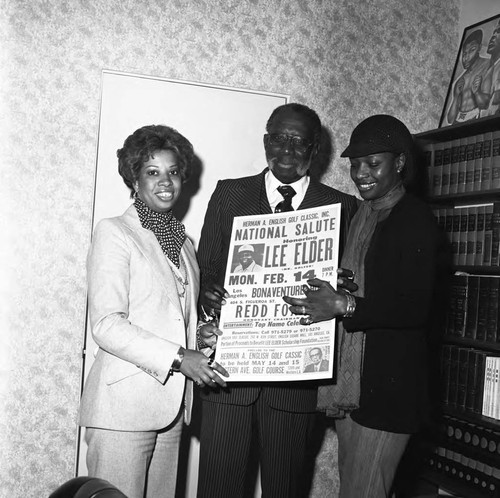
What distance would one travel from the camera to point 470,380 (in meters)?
3.20

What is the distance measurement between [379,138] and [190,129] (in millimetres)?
1291

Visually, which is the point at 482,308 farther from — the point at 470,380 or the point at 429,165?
the point at 429,165

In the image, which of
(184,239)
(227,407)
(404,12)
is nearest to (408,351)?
(227,407)

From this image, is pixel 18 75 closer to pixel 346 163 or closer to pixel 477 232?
pixel 346 163

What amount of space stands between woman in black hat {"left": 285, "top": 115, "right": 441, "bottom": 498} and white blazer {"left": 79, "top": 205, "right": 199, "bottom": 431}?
403mm

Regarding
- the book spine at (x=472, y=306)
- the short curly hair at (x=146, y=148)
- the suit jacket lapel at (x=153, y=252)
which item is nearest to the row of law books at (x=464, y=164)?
the book spine at (x=472, y=306)

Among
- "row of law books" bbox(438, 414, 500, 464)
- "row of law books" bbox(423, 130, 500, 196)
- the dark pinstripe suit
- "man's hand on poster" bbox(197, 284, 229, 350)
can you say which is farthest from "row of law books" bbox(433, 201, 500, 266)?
"man's hand on poster" bbox(197, 284, 229, 350)

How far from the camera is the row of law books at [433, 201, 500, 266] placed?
3.14 meters

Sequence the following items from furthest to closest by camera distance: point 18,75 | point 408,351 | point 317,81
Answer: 1. point 317,81
2. point 18,75
3. point 408,351

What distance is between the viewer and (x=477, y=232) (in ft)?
10.6

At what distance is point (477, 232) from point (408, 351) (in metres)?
1.30

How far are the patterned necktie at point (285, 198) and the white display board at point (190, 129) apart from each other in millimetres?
1014

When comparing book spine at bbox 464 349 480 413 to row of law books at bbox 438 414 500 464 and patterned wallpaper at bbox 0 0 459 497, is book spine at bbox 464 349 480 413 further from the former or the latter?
patterned wallpaper at bbox 0 0 459 497

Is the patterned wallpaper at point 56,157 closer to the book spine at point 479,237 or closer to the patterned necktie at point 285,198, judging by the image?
the patterned necktie at point 285,198
